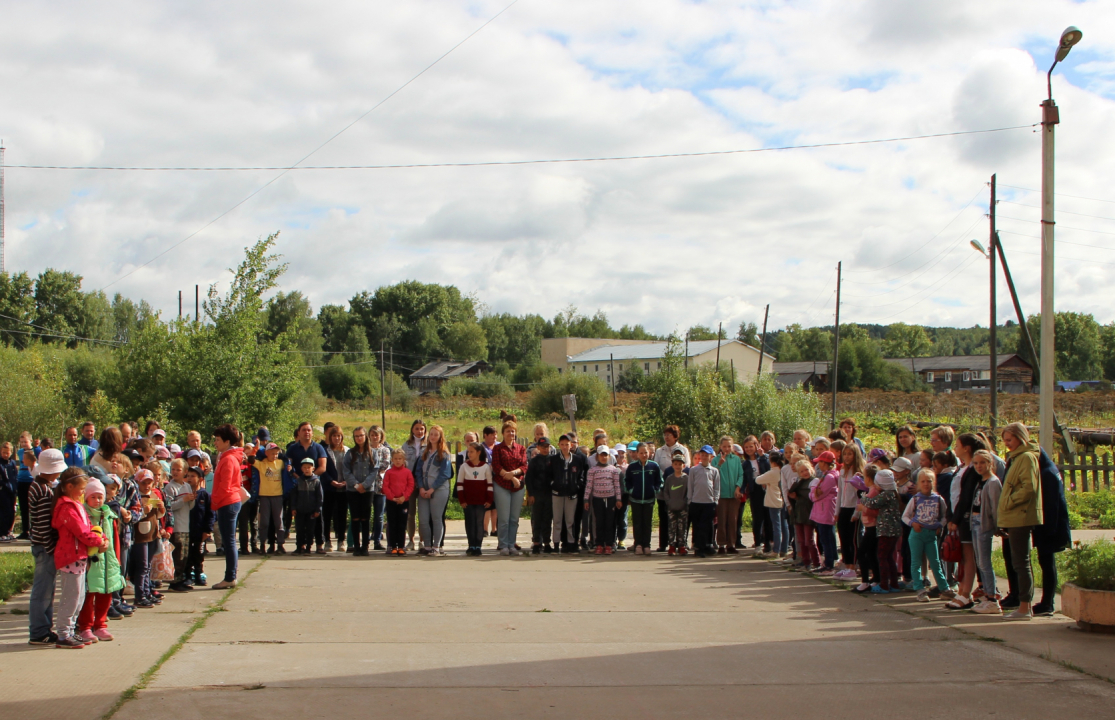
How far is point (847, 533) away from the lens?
10969mm

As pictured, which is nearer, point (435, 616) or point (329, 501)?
point (435, 616)

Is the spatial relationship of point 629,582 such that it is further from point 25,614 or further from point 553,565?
point 25,614

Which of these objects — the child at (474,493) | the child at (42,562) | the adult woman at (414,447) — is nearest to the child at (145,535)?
the child at (42,562)

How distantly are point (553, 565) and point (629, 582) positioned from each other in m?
1.89

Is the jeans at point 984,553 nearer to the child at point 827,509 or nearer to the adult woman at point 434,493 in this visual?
the child at point 827,509

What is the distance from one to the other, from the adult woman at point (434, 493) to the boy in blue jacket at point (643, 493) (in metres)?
2.88

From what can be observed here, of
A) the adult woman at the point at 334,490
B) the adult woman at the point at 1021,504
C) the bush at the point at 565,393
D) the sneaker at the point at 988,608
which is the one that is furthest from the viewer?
the bush at the point at 565,393

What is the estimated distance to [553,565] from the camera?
12.5 metres

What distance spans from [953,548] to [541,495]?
645cm

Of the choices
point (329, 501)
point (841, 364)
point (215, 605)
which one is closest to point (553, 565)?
point (329, 501)

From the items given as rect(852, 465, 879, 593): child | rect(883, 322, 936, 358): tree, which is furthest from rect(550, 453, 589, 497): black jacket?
rect(883, 322, 936, 358): tree

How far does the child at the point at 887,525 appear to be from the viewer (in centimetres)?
986

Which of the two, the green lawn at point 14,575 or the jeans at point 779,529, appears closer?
the green lawn at point 14,575

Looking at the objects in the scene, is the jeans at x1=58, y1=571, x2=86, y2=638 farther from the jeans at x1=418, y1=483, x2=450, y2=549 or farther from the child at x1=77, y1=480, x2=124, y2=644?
the jeans at x1=418, y1=483, x2=450, y2=549
